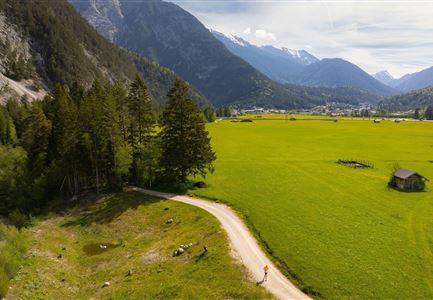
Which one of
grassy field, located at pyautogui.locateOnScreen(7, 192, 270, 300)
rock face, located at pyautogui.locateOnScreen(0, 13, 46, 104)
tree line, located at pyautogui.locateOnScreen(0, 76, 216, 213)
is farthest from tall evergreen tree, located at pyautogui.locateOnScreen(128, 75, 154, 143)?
rock face, located at pyautogui.locateOnScreen(0, 13, 46, 104)

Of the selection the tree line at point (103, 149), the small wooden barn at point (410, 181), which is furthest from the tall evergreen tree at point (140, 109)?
the small wooden barn at point (410, 181)

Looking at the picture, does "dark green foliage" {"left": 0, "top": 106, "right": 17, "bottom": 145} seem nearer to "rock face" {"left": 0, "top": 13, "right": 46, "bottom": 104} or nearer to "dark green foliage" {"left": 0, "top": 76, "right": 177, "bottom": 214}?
"dark green foliage" {"left": 0, "top": 76, "right": 177, "bottom": 214}

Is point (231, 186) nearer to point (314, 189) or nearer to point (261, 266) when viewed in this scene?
point (314, 189)

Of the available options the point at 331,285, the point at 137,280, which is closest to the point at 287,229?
the point at 331,285

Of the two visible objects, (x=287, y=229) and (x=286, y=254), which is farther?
(x=287, y=229)

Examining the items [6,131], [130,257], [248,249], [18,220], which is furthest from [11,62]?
[248,249]

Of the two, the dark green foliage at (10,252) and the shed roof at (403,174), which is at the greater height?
the shed roof at (403,174)

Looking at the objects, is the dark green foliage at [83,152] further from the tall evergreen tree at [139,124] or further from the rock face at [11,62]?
the rock face at [11,62]
